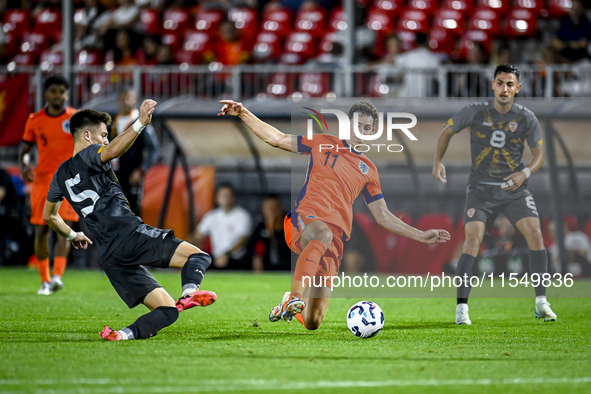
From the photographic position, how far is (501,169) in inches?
290

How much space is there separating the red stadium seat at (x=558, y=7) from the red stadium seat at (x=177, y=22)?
703cm

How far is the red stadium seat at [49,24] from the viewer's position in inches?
666

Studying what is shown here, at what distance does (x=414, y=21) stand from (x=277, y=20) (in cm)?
265

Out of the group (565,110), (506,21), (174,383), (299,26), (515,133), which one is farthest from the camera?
(299,26)

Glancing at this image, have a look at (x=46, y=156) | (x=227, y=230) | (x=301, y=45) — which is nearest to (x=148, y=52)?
(x=301, y=45)

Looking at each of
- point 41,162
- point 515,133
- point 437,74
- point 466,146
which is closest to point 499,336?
point 515,133

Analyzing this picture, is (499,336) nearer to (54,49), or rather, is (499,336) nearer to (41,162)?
(41,162)

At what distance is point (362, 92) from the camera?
41.1 feet

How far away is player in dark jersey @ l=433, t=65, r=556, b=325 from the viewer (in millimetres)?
7230

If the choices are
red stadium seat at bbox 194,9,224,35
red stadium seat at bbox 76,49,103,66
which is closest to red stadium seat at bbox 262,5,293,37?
red stadium seat at bbox 194,9,224,35

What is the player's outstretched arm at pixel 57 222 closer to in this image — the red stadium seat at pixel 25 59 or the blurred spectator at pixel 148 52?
the blurred spectator at pixel 148 52

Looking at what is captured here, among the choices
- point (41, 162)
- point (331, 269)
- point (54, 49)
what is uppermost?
point (54, 49)

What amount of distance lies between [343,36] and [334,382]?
36.1 feet

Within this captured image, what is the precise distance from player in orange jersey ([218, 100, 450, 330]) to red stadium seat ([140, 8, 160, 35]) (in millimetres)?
10369
